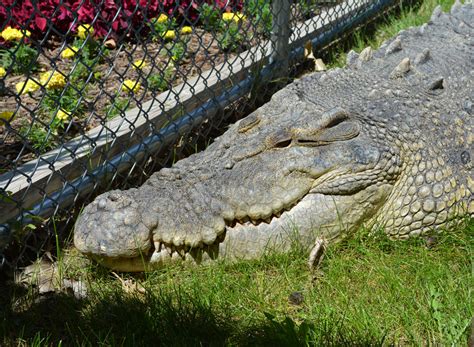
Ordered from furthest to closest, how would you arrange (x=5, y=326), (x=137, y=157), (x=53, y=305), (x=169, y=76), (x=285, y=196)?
(x=169, y=76), (x=137, y=157), (x=285, y=196), (x=53, y=305), (x=5, y=326)

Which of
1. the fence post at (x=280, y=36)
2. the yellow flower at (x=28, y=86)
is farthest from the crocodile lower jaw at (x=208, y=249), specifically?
the fence post at (x=280, y=36)

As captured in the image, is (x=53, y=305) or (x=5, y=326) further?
(x=53, y=305)

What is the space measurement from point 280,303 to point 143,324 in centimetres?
61

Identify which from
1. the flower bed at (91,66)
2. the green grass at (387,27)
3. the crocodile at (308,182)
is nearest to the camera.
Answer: the crocodile at (308,182)

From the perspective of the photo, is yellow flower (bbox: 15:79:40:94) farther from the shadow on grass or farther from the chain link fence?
the shadow on grass

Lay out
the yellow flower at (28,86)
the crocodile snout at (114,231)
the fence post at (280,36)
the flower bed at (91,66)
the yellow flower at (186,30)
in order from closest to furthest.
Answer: the crocodile snout at (114,231)
the flower bed at (91,66)
the yellow flower at (28,86)
the fence post at (280,36)
the yellow flower at (186,30)

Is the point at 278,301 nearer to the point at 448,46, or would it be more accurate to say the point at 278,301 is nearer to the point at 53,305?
the point at 53,305

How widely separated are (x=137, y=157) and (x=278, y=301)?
4.23 feet

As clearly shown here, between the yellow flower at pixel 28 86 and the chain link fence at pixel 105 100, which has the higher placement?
the yellow flower at pixel 28 86

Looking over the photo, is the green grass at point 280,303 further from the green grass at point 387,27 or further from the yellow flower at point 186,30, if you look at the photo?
the green grass at point 387,27

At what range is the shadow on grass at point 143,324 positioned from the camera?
7.78ft

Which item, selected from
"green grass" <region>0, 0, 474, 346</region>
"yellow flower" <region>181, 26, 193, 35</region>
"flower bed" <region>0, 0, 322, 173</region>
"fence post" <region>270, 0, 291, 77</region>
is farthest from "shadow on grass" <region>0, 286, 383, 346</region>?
"yellow flower" <region>181, 26, 193, 35</region>

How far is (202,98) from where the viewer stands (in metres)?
4.07

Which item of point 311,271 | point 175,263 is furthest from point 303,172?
point 175,263
